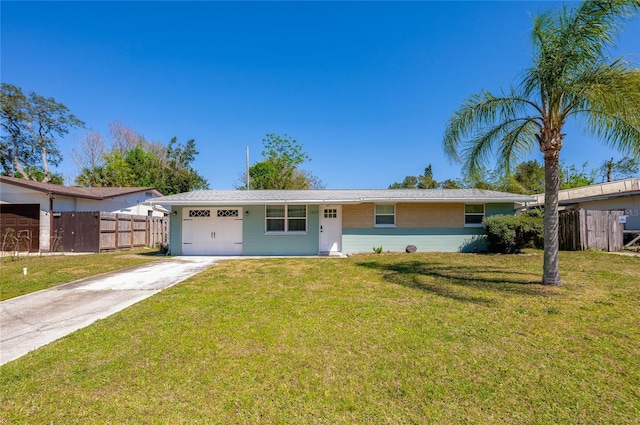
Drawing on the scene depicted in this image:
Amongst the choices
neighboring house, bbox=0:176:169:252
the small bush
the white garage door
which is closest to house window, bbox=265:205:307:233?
the white garage door

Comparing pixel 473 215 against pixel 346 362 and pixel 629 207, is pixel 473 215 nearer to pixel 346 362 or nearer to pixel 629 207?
pixel 629 207

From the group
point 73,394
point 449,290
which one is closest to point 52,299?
point 73,394

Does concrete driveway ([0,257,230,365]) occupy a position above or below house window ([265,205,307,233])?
below

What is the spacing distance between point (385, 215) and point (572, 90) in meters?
8.88

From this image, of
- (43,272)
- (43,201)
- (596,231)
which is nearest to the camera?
(43,272)

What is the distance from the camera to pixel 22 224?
14.9m

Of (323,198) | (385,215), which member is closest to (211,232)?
(323,198)

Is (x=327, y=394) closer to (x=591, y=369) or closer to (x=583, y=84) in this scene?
(x=591, y=369)

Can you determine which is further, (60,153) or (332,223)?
(60,153)

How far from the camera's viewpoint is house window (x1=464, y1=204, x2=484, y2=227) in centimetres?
1410

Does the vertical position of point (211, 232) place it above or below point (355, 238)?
above

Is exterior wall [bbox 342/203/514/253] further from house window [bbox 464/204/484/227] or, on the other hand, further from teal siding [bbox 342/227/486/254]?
house window [bbox 464/204/484/227]

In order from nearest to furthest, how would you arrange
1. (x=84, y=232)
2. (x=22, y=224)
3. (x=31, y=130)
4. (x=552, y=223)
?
(x=552, y=223), (x=84, y=232), (x=22, y=224), (x=31, y=130)

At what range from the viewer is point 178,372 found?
10.5 ft
